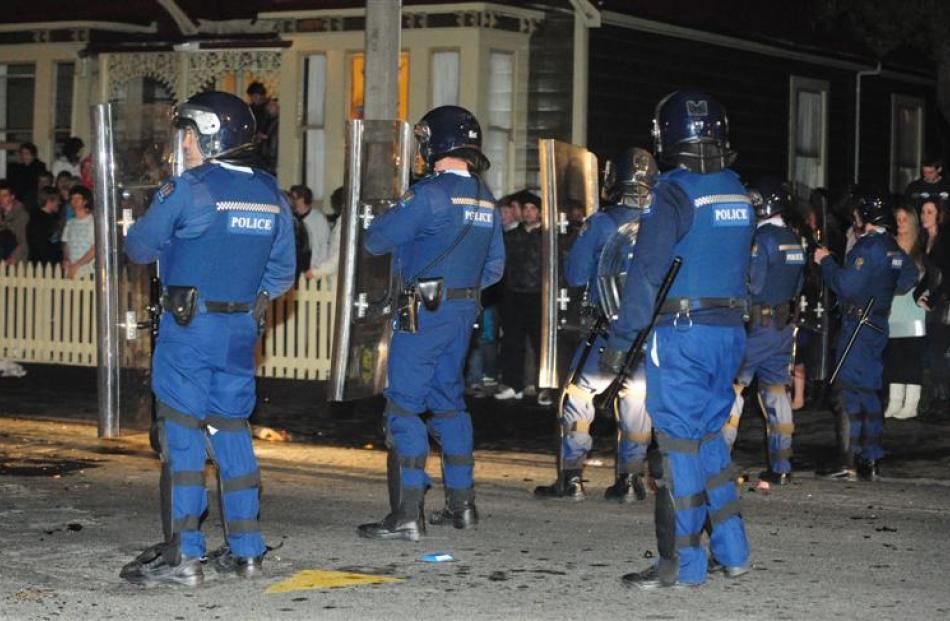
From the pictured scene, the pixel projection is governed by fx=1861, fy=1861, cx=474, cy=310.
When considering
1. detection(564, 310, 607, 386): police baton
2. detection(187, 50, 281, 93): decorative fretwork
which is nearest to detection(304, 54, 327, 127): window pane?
detection(187, 50, 281, 93): decorative fretwork

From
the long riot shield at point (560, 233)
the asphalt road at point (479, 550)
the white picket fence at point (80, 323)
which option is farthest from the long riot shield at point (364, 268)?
the white picket fence at point (80, 323)

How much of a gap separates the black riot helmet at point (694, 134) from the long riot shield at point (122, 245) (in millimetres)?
5426

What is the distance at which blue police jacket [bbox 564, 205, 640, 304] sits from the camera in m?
10.6

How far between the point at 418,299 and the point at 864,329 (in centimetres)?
387

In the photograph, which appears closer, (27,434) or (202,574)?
(202,574)

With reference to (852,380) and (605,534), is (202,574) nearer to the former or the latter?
(605,534)

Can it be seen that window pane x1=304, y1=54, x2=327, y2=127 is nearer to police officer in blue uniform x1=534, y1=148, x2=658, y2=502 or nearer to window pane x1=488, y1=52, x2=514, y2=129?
window pane x1=488, y1=52, x2=514, y2=129

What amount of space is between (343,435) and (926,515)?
17.2 ft

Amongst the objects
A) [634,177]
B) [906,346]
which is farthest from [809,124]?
[634,177]

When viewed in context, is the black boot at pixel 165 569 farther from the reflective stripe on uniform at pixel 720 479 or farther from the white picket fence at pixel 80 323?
the white picket fence at pixel 80 323

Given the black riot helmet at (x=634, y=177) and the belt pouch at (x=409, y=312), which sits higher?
the black riot helmet at (x=634, y=177)

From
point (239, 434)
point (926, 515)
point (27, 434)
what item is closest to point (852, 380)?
point (926, 515)

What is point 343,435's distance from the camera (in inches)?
566

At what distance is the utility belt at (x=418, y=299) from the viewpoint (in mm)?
9266
